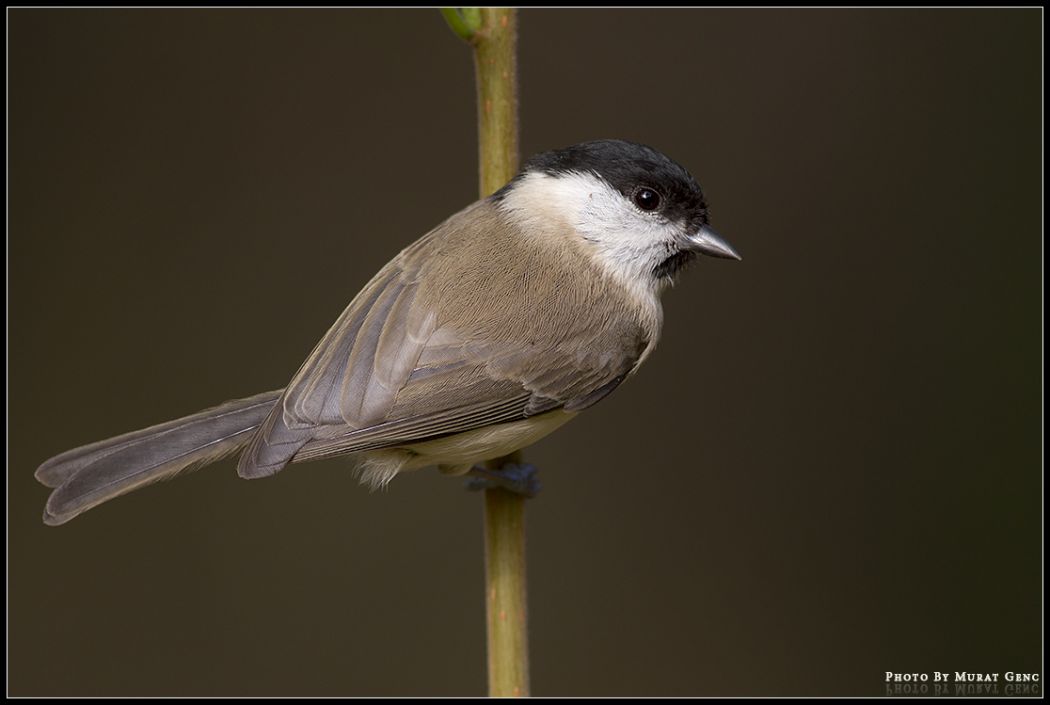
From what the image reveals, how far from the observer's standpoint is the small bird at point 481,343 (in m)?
1.13

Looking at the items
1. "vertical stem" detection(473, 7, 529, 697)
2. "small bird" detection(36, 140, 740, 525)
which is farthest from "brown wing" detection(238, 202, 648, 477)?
"vertical stem" detection(473, 7, 529, 697)

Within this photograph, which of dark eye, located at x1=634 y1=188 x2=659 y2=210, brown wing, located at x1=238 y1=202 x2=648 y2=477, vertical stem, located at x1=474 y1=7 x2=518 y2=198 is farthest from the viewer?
dark eye, located at x1=634 y1=188 x2=659 y2=210

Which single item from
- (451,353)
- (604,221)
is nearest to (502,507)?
(451,353)

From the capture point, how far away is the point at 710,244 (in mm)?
1299

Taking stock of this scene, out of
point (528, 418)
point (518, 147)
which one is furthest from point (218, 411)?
point (518, 147)

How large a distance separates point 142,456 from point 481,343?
470 millimetres

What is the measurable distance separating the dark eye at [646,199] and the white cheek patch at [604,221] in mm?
11

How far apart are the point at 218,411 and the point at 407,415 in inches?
11.2

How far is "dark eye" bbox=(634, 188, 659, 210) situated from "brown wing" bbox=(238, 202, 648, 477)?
13cm

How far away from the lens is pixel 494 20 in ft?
3.30

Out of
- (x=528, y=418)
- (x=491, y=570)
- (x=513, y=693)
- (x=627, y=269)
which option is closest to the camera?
(x=513, y=693)

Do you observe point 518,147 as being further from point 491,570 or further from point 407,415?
point 491,570

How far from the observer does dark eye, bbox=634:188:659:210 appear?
129cm

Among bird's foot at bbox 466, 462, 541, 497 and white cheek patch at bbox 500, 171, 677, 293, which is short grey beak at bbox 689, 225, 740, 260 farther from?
bird's foot at bbox 466, 462, 541, 497
